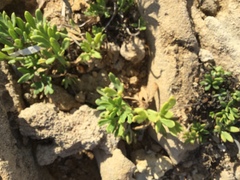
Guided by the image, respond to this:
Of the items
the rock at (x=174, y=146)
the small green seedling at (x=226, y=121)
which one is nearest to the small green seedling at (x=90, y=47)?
the rock at (x=174, y=146)

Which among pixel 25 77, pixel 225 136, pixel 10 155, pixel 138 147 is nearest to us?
pixel 10 155

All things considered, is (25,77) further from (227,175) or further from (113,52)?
(227,175)

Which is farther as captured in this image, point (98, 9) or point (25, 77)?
point (98, 9)

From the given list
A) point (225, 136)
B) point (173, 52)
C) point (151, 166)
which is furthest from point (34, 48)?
point (225, 136)

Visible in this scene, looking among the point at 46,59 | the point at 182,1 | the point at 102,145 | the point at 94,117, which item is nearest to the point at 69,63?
the point at 46,59

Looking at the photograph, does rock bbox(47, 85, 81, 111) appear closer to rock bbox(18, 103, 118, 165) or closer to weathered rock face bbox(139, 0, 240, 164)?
rock bbox(18, 103, 118, 165)

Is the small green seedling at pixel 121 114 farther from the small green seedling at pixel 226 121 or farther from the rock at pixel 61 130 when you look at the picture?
the small green seedling at pixel 226 121

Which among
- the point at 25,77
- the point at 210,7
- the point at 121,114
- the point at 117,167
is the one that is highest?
the point at 210,7
